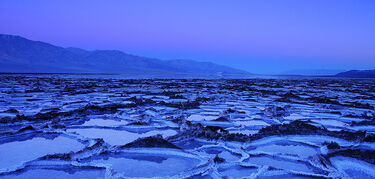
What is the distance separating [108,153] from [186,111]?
234cm

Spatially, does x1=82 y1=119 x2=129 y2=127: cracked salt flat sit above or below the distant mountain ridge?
below

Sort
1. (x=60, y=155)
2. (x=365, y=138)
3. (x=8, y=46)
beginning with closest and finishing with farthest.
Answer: (x=60, y=155), (x=365, y=138), (x=8, y=46)

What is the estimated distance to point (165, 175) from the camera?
1.80 meters

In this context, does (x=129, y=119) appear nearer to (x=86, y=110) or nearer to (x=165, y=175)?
(x=86, y=110)

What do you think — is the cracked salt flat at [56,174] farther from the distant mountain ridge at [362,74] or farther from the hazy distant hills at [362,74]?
the hazy distant hills at [362,74]

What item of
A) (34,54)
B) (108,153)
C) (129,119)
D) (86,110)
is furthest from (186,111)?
(34,54)

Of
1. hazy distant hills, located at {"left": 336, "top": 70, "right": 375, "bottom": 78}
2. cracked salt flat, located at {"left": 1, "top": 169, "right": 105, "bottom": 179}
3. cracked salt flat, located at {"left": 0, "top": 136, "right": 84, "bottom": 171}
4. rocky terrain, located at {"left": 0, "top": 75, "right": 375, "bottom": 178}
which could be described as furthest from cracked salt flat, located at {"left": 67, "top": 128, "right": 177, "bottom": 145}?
hazy distant hills, located at {"left": 336, "top": 70, "right": 375, "bottom": 78}

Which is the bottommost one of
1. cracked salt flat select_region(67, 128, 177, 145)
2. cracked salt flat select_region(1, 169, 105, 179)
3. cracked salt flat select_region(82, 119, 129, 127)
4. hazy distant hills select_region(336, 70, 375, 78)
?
cracked salt flat select_region(1, 169, 105, 179)

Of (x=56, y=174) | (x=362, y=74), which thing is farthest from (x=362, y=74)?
(x=56, y=174)

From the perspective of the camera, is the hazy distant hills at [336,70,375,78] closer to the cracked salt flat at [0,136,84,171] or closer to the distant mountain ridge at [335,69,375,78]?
the distant mountain ridge at [335,69,375,78]

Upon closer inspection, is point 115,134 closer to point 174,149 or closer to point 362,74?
point 174,149

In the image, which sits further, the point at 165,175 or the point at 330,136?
the point at 330,136

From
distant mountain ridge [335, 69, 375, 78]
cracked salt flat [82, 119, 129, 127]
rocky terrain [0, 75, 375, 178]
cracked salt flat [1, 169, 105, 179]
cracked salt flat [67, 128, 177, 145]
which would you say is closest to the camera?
cracked salt flat [1, 169, 105, 179]

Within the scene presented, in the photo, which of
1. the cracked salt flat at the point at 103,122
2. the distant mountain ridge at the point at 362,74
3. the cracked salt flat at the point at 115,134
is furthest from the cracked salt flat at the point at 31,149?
the distant mountain ridge at the point at 362,74
